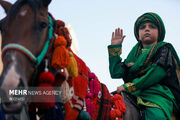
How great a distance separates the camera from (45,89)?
278cm

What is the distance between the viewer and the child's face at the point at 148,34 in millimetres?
5121

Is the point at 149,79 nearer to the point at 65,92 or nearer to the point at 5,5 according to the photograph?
the point at 65,92

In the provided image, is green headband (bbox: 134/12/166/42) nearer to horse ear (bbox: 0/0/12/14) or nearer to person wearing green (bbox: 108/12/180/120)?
person wearing green (bbox: 108/12/180/120)

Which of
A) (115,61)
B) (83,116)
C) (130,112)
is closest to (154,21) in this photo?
(115,61)

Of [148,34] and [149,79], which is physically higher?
[148,34]

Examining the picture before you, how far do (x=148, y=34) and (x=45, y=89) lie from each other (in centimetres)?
286

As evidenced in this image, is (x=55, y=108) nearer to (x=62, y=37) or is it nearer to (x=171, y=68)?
(x=62, y=37)

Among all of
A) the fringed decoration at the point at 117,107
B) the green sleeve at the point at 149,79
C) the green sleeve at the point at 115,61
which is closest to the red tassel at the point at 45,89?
the fringed decoration at the point at 117,107

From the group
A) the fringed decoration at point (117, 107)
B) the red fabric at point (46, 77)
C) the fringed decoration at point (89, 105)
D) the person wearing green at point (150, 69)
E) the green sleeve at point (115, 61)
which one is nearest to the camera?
the red fabric at point (46, 77)

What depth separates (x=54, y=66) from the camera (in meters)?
2.88

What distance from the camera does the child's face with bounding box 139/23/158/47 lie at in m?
5.12

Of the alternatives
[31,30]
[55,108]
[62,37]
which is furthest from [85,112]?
[31,30]

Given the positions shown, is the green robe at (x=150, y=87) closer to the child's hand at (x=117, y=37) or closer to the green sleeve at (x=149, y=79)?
the green sleeve at (x=149, y=79)

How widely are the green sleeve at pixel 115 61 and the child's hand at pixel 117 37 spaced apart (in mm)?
100
